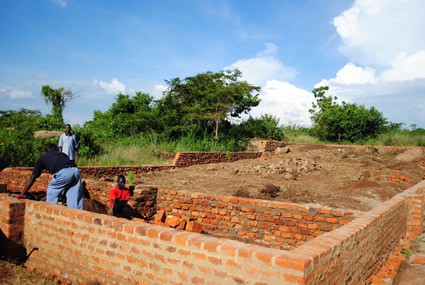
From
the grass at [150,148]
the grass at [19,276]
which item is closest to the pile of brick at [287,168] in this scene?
the grass at [150,148]

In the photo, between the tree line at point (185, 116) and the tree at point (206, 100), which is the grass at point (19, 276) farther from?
the tree at point (206, 100)

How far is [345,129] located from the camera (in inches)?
950

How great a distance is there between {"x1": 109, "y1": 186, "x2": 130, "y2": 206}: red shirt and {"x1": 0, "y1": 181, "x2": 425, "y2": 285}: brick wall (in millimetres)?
1803

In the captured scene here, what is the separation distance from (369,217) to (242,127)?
18.6m

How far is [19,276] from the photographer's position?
12.5 feet

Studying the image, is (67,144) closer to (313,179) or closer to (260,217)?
(260,217)

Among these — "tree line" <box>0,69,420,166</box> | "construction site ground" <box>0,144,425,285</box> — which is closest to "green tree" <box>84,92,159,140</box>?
"tree line" <box>0,69,420,166</box>

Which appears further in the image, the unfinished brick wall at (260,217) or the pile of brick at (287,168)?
the pile of brick at (287,168)

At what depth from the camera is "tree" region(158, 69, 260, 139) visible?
18.5 meters

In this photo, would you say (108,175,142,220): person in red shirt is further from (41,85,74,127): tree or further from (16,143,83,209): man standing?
(41,85,74,127): tree

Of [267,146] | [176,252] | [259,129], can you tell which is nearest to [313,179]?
[267,146]

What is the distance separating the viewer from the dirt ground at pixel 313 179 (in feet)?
26.6

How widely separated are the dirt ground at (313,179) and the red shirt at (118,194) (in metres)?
0.57

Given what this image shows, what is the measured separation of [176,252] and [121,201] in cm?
376
